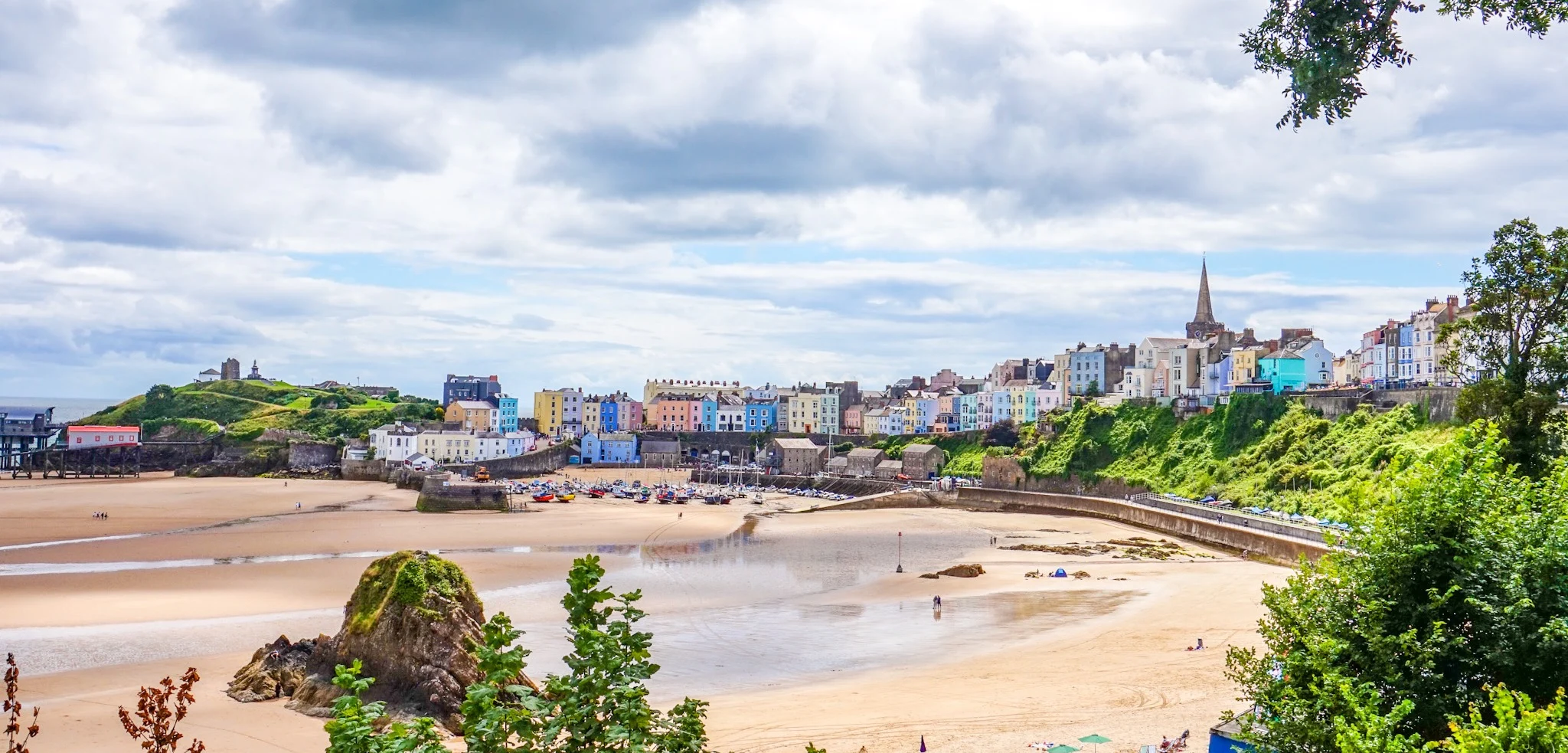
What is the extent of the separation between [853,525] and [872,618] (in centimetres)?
2640

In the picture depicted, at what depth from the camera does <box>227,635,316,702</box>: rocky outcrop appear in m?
16.4

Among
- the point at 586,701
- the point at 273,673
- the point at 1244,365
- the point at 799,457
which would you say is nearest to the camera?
the point at 586,701

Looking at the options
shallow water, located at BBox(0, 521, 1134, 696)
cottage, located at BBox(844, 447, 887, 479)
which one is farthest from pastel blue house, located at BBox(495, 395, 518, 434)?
shallow water, located at BBox(0, 521, 1134, 696)

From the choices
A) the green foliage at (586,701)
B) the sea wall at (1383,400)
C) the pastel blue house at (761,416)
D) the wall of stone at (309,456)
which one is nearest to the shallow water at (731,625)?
the green foliage at (586,701)

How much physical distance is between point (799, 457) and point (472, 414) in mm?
36814

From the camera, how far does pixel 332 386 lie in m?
141

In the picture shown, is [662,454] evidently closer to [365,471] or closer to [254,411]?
[365,471]

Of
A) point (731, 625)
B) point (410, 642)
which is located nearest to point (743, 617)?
point (731, 625)

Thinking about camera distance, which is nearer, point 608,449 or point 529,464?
point 529,464

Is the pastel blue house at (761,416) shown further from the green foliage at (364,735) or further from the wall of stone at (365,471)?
the green foliage at (364,735)

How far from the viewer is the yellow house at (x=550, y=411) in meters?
120

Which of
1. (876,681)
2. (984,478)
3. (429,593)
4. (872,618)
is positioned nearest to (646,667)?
(429,593)

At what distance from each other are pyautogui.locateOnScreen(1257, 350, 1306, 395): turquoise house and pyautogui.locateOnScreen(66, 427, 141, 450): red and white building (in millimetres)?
83482

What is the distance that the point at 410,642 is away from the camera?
614 inches
